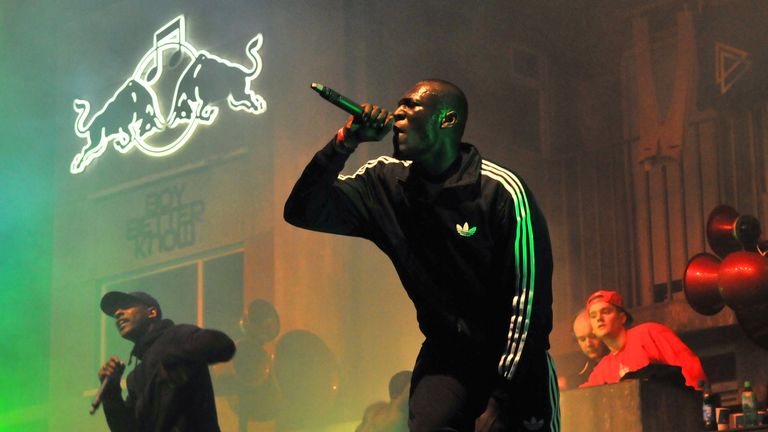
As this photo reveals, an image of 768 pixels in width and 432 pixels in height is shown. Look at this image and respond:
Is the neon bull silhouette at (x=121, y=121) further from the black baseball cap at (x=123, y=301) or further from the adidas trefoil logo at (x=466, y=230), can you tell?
the adidas trefoil logo at (x=466, y=230)

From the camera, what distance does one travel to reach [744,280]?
6.61 m

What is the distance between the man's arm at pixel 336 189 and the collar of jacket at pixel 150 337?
3.16m

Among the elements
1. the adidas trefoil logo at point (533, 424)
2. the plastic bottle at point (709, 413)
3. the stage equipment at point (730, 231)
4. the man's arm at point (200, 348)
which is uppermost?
the stage equipment at point (730, 231)

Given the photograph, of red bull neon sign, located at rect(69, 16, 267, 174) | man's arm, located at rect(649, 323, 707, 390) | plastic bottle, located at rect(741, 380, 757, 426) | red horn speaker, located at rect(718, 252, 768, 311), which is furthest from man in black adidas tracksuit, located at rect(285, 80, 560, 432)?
red bull neon sign, located at rect(69, 16, 267, 174)

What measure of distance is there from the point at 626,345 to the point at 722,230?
106cm

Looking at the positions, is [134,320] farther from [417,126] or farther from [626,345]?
[417,126]

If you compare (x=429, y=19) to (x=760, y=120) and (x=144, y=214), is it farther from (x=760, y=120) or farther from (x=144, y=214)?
(x=144, y=214)

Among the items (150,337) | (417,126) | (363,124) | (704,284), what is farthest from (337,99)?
(704,284)

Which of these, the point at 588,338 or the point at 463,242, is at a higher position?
the point at 463,242

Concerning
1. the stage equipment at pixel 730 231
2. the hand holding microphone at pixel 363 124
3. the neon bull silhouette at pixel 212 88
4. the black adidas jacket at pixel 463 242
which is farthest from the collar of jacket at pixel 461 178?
the neon bull silhouette at pixel 212 88

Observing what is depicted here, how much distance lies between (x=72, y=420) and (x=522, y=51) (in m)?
5.73

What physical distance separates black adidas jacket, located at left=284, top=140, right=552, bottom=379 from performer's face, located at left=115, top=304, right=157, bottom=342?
3.40m

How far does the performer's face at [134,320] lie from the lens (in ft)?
21.7

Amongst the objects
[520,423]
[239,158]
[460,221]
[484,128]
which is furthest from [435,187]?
[239,158]
